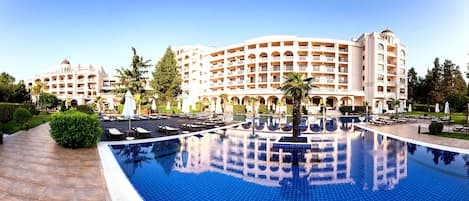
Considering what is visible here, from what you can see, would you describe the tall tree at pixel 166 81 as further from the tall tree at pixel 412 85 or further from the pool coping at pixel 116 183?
the tall tree at pixel 412 85

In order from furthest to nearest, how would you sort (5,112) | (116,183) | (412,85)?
1. (412,85)
2. (5,112)
3. (116,183)

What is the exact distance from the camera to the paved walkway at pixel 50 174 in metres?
4.77

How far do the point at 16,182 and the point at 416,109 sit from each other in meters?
64.5

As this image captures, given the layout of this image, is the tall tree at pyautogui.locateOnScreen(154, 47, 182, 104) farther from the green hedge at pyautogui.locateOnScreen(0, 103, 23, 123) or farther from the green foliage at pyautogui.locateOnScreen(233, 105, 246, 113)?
the green hedge at pyautogui.locateOnScreen(0, 103, 23, 123)

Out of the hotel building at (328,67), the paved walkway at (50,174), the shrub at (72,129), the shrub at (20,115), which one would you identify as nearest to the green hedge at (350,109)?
the hotel building at (328,67)

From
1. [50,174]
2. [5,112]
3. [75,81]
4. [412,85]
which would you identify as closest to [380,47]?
[412,85]

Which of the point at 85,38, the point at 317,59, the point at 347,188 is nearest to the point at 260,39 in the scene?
the point at 317,59

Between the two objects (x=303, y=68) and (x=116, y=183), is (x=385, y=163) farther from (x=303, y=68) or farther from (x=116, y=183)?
(x=303, y=68)

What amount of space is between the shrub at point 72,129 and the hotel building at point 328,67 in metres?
33.5

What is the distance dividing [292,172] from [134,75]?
34.2 m

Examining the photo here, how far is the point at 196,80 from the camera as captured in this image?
56219 millimetres

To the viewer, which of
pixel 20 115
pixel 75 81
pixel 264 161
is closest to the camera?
pixel 264 161

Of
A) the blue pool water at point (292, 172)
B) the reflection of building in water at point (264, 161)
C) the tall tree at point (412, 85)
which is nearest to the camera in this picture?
the blue pool water at point (292, 172)

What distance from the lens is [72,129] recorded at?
30.4 ft
